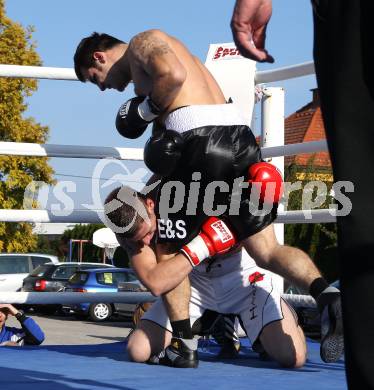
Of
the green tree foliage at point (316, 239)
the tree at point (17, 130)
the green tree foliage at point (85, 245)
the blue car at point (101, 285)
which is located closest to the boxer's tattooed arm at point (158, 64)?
the blue car at point (101, 285)

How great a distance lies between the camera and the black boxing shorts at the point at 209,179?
9.66ft

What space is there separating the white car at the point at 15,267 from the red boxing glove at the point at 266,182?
14.2m

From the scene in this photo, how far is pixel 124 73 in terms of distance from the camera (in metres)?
3.24

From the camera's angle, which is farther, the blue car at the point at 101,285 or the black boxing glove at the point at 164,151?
the blue car at the point at 101,285

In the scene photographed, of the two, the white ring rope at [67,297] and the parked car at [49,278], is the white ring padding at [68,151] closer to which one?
the white ring rope at [67,297]

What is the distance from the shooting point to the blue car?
1489cm

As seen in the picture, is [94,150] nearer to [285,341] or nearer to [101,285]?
[285,341]

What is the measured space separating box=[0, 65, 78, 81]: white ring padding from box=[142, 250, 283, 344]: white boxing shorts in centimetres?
116

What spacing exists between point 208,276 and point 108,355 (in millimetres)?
540

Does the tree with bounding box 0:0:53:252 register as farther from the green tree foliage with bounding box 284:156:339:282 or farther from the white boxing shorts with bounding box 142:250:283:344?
the white boxing shorts with bounding box 142:250:283:344

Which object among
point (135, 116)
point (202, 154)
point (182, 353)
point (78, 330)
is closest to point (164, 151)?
point (202, 154)

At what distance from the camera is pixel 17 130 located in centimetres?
2038

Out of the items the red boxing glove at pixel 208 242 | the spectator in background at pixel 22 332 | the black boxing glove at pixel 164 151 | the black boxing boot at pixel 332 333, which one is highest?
the black boxing glove at pixel 164 151

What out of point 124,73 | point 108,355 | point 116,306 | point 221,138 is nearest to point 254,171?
point 221,138
